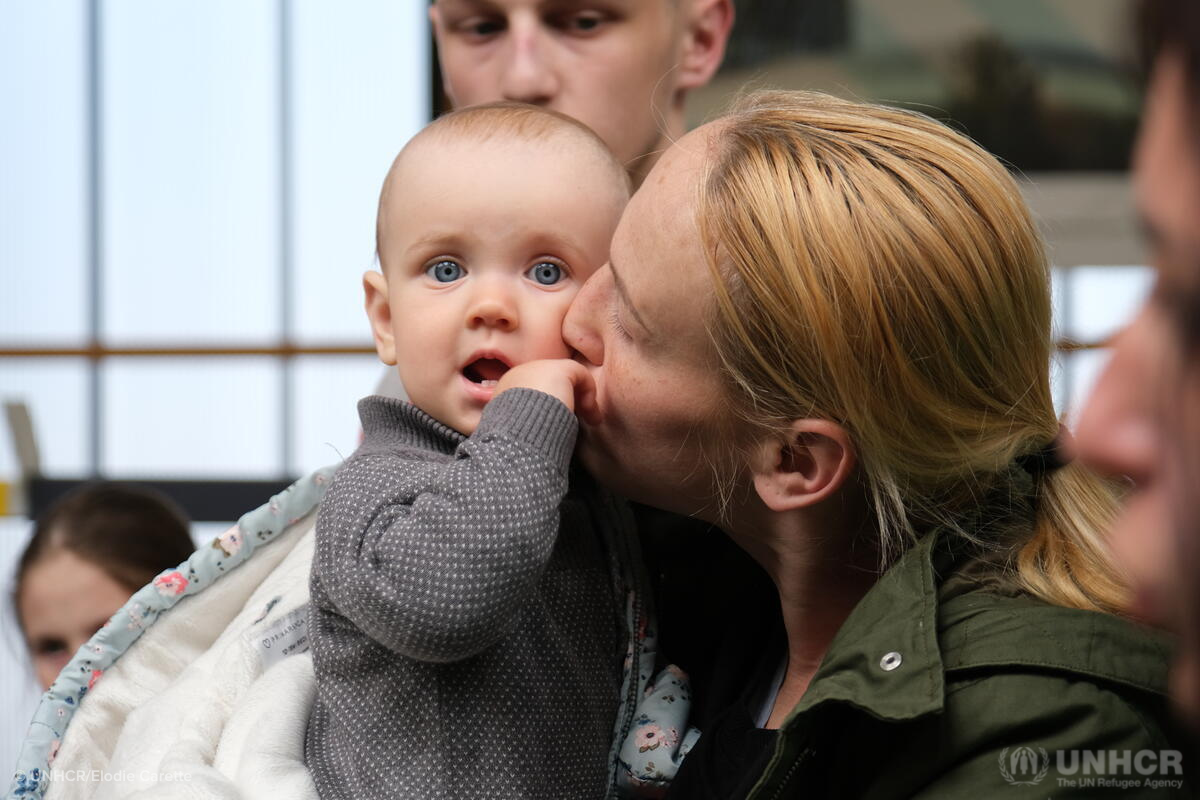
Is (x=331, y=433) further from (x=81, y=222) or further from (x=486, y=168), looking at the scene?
(x=486, y=168)

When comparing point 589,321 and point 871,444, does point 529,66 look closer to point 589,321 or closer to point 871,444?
point 589,321

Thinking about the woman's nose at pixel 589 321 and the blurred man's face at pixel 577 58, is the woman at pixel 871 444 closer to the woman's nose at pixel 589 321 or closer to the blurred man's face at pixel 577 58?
the woman's nose at pixel 589 321

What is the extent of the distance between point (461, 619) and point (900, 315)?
499 mm

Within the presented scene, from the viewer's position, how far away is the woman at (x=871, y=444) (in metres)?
1.09

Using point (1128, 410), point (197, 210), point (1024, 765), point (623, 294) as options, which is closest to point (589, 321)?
point (623, 294)

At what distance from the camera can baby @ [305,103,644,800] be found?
120cm

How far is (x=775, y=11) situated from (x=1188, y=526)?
649 centimetres

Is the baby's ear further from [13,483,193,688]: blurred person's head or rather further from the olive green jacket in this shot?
[13,483,193,688]: blurred person's head

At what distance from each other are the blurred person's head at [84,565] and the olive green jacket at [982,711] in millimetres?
1793

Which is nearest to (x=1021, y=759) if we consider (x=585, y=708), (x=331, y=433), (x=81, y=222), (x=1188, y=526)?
(x=585, y=708)

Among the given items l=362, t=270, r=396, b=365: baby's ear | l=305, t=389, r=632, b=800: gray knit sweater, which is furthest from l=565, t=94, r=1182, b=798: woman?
l=362, t=270, r=396, b=365: baby's ear

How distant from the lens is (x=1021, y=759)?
105 cm

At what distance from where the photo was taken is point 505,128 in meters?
1.44

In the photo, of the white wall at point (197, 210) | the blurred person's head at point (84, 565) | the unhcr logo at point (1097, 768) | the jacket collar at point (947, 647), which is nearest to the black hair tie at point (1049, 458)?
the jacket collar at point (947, 647)
